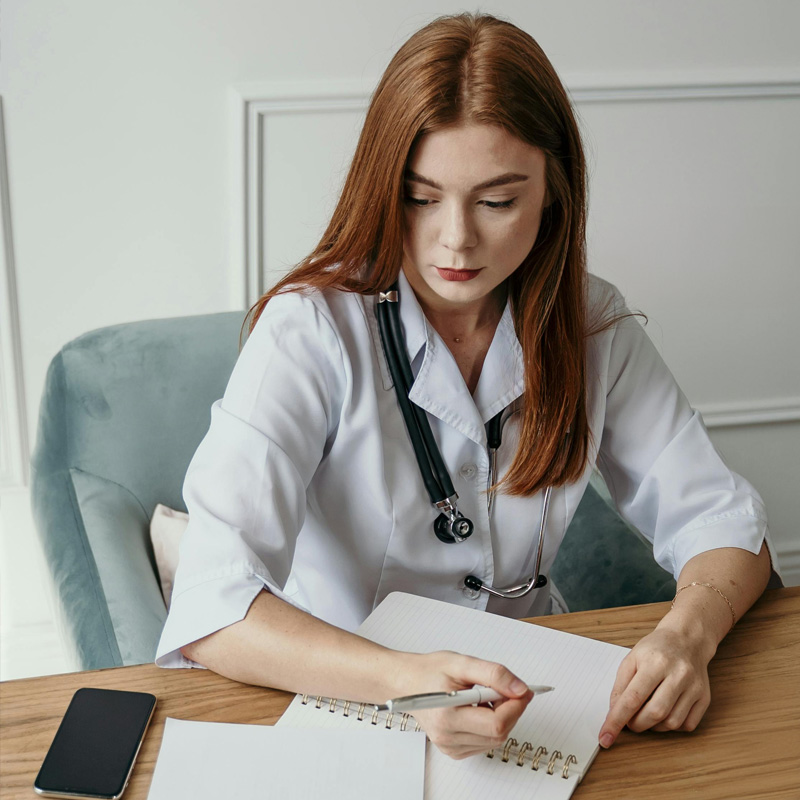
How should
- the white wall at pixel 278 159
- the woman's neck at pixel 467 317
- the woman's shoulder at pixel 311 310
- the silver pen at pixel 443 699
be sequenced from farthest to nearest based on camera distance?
the white wall at pixel 278 159 < the woman's neck at pixel 467 317 < the woman's shoulder at pixel 311 310 < the silver pen at pixel 443 699

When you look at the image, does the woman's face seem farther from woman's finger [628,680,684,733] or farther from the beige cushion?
the beige cushion

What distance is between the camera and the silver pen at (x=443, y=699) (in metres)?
0.80

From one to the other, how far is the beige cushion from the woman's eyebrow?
830mm

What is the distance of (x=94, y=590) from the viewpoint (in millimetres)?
1468

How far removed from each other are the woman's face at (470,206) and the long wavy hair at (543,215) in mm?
18

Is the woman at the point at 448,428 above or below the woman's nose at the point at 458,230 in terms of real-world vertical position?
below

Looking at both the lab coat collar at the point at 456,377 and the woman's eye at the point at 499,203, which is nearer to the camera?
the woman's eye at the point at 499,203

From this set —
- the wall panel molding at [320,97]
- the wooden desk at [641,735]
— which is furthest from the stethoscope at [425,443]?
the wall panel molding at [320,97]

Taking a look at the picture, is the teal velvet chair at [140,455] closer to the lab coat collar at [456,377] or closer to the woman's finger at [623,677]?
the lab coat collar at [456,377]

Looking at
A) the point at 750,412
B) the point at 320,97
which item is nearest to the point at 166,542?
the point at 320,97

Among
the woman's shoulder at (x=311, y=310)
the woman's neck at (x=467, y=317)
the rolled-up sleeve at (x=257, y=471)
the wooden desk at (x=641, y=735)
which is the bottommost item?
the wooden desk at (x=641, y=735)

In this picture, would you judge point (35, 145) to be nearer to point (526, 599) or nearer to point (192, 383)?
point (192, 383)

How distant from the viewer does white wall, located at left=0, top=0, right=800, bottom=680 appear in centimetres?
200

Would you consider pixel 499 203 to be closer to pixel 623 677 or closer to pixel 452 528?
pixel 452 528
